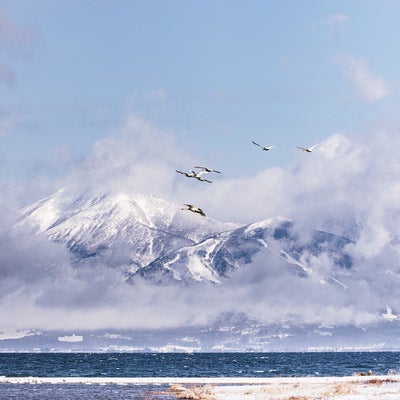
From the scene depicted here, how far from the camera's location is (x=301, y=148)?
81062 millimetres

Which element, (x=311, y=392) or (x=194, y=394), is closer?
(x=311, y=392)

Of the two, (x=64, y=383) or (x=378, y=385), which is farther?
(x=64, y=383)

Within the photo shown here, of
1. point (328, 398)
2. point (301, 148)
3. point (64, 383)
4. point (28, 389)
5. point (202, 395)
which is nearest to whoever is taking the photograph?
point (301, 148)

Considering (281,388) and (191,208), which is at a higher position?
(191,208)

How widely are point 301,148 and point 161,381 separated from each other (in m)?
75.8

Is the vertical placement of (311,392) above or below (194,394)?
above

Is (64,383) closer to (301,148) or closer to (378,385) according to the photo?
(378,385)

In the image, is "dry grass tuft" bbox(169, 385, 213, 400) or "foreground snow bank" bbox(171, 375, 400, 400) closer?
"foreground snow bank" bbox(171, 375, 400, 400)

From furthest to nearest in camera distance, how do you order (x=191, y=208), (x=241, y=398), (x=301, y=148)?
(x=241, y=398) < (x=301, y=148) < (x=191, y=208)

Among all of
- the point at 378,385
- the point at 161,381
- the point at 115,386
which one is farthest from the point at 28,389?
the point at 378,385

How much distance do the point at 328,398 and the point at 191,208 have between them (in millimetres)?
26061

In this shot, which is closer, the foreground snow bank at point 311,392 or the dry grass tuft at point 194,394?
the foreground snow bank at point 311,392

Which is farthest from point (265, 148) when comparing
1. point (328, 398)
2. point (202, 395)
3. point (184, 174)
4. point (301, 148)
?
point (202, 395)

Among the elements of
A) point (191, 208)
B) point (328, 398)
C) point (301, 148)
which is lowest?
point (328, 398)
